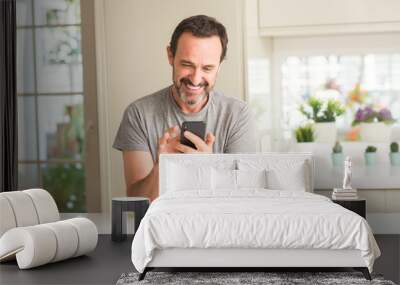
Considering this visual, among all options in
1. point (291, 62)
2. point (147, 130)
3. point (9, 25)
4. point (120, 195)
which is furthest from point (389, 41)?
point (9, 25)

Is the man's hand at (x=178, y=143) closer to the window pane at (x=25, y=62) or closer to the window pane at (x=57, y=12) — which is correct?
the window pane at (x=57, y=12)

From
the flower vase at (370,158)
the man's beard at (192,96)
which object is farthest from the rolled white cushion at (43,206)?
the flower vase at (370,158)

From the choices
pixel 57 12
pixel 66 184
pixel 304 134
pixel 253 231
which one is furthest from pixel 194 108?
pixel 253 231

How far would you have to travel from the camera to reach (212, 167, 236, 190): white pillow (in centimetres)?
667

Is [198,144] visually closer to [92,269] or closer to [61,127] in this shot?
[61,127]

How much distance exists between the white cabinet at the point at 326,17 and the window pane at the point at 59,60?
198 cm

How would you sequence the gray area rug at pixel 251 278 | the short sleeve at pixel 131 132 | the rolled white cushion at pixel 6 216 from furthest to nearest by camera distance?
the short sleeve at pixel 131 132 → the rolled white cushion at pixel 6 216 → the gray area rug at pixel 251 278

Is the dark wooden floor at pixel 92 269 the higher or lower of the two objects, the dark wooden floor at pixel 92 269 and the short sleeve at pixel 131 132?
the lower

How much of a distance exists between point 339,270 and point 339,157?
247 centimetres

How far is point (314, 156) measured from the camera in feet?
26.1

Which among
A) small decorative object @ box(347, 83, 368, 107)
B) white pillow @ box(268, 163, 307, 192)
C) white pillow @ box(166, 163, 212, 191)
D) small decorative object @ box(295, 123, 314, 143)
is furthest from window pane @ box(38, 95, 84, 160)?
small decorative object @ box(347, 83, 368, 107)

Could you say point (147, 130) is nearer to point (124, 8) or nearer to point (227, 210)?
point (124, 8)

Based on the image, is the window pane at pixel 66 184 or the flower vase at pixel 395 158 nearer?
the flower vase at pixel 395 158

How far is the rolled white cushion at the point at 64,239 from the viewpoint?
19.2 feet
